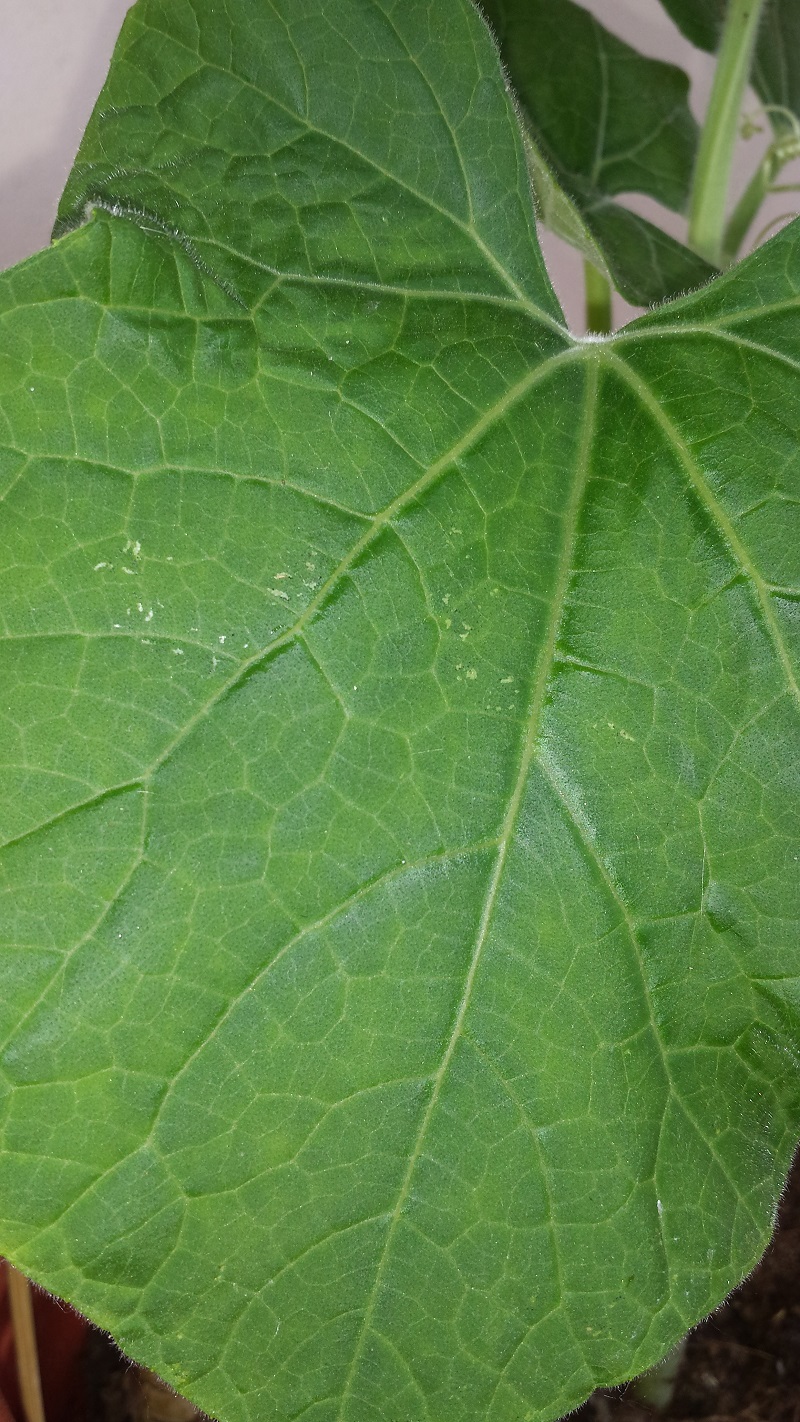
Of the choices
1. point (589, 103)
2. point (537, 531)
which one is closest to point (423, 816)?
point (537, 531)

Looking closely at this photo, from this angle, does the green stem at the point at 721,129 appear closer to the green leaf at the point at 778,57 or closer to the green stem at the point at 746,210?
the green stem at the point at 746,210

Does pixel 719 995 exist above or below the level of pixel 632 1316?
above

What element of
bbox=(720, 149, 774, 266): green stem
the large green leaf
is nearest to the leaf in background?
the large green leaf

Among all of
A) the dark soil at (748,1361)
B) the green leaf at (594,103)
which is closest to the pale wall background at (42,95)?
the green leaf at (594,103)

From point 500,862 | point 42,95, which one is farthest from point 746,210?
point 500,862

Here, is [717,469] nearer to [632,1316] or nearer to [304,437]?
[304,437]

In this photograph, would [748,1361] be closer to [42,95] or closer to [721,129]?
[721,129]

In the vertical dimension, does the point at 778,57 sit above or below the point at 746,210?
above
